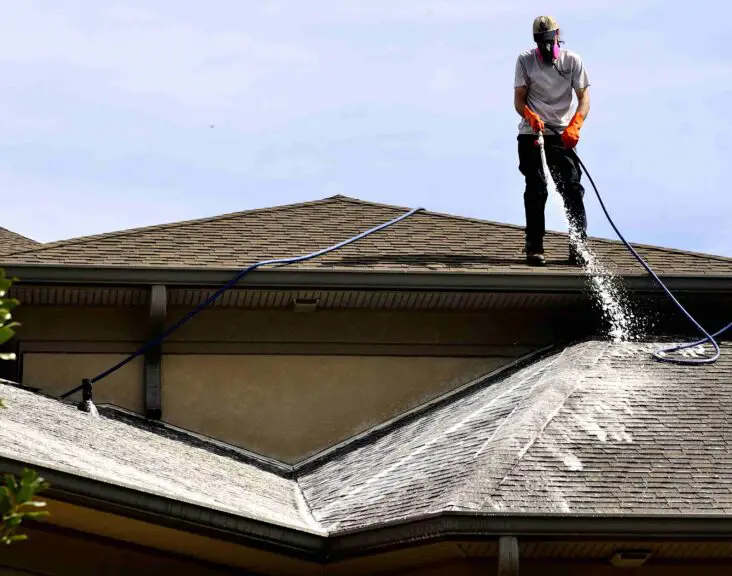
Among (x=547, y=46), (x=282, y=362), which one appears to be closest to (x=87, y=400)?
(x=282, y=362)

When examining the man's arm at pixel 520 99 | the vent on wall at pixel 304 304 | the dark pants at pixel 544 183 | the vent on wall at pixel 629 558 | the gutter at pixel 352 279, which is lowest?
the vent on wall at pixel 629 558

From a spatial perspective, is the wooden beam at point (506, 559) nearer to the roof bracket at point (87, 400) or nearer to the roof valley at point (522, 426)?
the roof valley at point (522, 426)

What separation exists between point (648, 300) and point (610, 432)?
9.97ft

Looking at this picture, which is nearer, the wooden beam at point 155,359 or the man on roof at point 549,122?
the wooden beam at point 155,359

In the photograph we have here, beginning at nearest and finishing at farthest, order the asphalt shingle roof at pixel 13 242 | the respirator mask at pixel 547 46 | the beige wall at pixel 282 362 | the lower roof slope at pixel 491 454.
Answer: the lower roof slope at pixel 491 454 < the beige wall at pixel 282 362 < the respirator mask at pixel 547 46 < the asphalt shingle roof at pixel 13 242

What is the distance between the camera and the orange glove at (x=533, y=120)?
13.2m

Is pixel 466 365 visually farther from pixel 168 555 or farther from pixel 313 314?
pixel 168 555

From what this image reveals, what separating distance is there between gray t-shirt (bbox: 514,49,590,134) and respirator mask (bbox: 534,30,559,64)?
0.04m

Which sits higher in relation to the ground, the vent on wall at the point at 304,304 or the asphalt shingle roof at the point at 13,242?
the asphalt shingle roof at the point at 13,242

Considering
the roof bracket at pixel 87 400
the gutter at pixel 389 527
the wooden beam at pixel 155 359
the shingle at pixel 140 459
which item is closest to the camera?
the gutter at pixel 389 527

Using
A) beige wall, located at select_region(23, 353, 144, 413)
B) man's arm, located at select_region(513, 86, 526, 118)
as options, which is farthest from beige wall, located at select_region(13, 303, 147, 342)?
man's arm, located at select_region(513, 86, 526, 118)

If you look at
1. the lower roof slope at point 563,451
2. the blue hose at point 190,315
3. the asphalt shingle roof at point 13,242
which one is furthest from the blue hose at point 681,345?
the asphalt shingle roof at point 13,242

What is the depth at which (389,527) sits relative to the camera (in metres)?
8.91

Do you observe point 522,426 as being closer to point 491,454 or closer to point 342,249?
point 491,454
